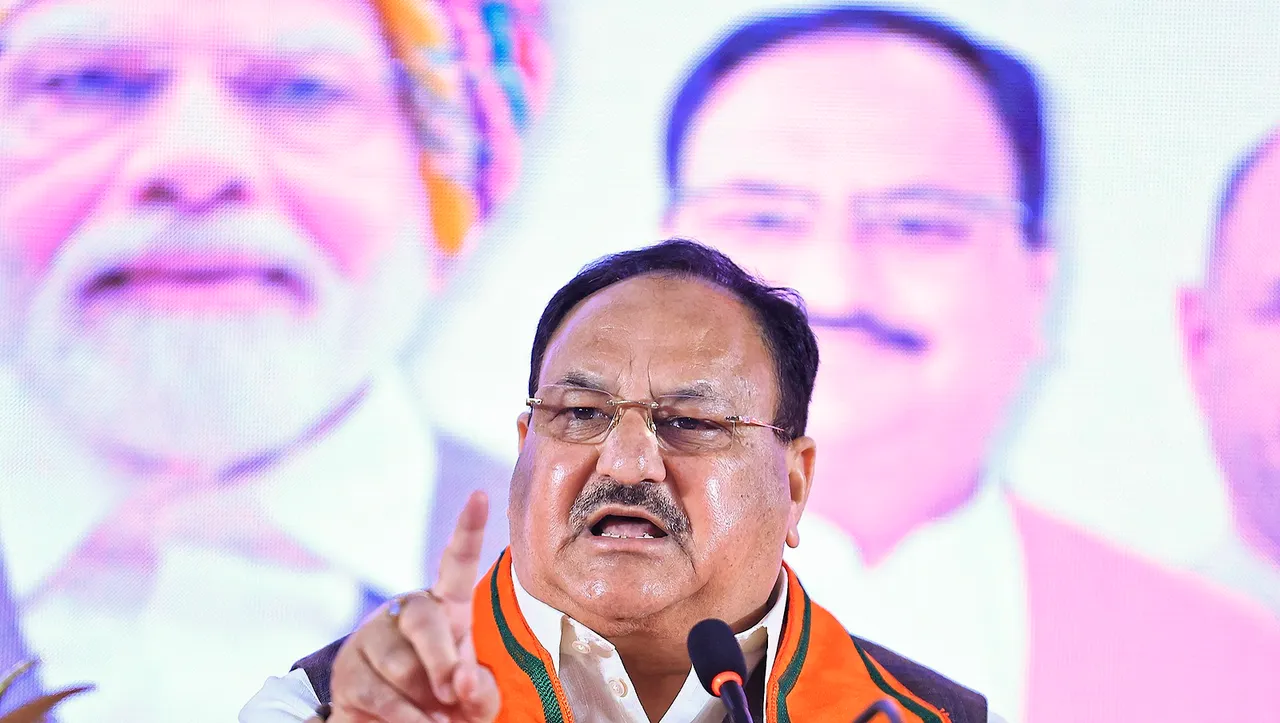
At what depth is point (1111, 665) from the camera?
2.74 metres

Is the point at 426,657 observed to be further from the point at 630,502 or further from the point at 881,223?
the point at 881,223

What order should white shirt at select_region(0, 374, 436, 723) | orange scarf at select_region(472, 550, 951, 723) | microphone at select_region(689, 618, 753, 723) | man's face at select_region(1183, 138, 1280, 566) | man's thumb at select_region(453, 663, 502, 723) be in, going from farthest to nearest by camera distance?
man's face at select_region(1183, 138, 1280, 566) → white shirt at select_region(0, 374, 436, 723) → orange scarf at select_region(472, 550, 951, 723) → microphone at select_region(689, 618, 753, 723) → man's thumb at select_region(453, 663, 502, 723)

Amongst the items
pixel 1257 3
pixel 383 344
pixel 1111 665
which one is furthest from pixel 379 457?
pixel 1257 3

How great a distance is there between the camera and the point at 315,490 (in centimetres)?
275

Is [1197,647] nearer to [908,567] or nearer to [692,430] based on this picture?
[908,567]

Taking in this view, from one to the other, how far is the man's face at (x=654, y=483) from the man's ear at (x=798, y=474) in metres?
0.02

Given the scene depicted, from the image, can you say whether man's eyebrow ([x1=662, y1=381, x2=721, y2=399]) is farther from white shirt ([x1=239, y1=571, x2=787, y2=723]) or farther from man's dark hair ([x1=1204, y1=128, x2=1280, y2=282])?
man's dark hair ([x1=1204, y1=128, x2=1280, y2=282])

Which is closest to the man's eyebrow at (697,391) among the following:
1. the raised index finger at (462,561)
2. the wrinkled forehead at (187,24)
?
the raised index finger at (462,561)

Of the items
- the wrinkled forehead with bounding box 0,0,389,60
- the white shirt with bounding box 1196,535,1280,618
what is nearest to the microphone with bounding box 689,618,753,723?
the white shirt with bounding box 1196,535,1280,618

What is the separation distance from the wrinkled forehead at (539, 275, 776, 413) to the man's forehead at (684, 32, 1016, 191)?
0.74 metres

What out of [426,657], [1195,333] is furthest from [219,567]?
[1195,333]

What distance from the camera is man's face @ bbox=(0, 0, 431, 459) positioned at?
9.02 feet

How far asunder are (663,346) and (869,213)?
3.15 feet

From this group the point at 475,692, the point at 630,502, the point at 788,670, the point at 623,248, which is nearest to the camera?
the point at 475,692
